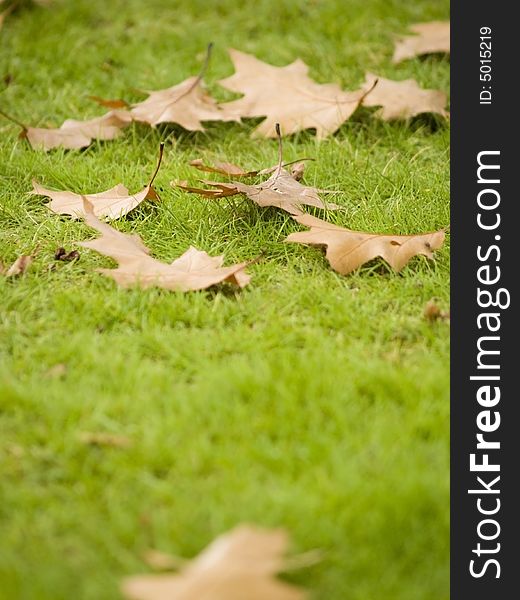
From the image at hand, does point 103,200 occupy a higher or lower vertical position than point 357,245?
higher

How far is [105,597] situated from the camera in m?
1.23

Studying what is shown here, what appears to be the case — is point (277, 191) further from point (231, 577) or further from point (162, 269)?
point (231, 577)

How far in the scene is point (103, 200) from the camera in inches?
92.5

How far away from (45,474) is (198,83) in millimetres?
1870

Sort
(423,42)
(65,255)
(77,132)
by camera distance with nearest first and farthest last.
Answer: (65,255) → (77,132) → (423,42)

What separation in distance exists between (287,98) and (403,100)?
429mm

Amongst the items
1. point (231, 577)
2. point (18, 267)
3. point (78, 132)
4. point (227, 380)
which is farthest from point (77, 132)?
point (231, 577)

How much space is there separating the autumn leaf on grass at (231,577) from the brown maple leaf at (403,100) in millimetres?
1980

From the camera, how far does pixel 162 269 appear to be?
2004 mm

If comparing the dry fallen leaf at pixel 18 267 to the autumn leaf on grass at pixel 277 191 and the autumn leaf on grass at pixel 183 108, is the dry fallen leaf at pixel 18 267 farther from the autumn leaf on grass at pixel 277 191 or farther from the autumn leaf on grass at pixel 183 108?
the autumn leaf on grass at pixel 183 108

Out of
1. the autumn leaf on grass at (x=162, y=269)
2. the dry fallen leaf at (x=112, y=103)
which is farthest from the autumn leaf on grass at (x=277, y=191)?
the dry fallen leaf at (x=112, y=103)

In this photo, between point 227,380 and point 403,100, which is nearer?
point 227,380

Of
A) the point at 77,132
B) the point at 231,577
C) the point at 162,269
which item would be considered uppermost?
the point at 77,132

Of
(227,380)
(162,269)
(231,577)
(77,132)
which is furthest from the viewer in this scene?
(77,132)
